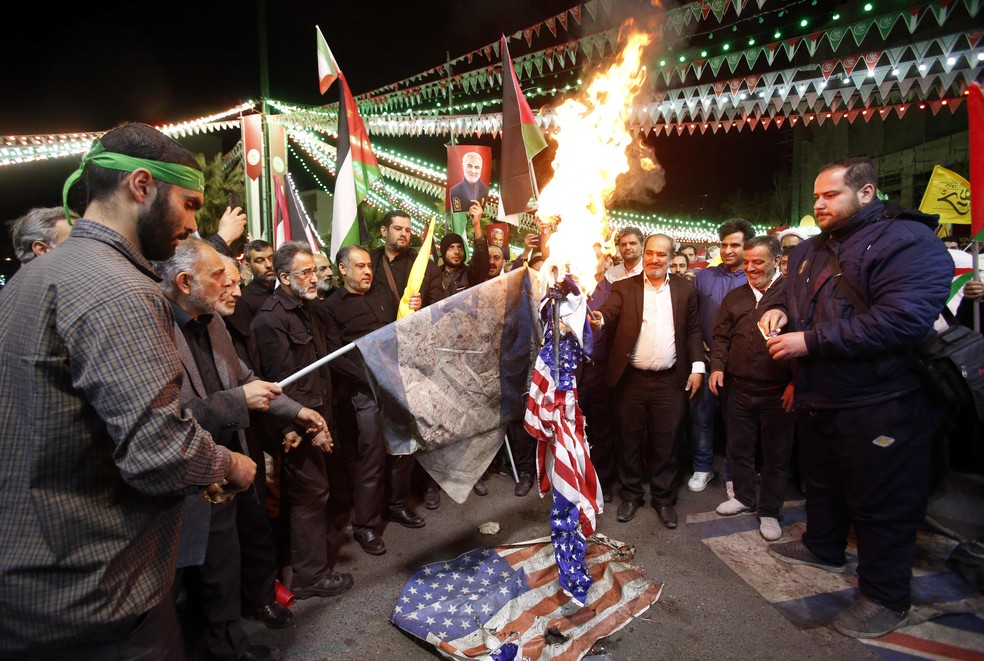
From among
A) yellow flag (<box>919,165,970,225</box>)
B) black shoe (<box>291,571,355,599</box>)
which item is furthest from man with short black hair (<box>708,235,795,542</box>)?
black shoe (<box>291,571,355,599</box>)

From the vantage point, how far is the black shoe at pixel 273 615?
11.6ft

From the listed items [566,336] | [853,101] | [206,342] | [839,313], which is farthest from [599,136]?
[853,101]

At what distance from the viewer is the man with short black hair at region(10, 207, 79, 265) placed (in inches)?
142

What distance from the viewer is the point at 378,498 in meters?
4.78

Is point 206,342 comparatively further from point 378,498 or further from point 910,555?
point 910,555

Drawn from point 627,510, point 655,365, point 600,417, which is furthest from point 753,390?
point 627,510

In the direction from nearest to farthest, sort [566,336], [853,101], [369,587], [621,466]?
[566,336] < [369,587] < [621,466] < [853,101]

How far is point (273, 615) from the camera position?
11.6ft

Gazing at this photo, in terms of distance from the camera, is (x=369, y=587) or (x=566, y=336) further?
(x=369, y=587)

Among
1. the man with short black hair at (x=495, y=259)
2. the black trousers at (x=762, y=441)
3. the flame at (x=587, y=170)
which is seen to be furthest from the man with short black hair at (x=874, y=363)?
the man with short black hair at (x=495, y=259)

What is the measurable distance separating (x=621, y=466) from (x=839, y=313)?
261cm

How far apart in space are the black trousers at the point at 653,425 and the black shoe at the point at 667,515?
5 cm

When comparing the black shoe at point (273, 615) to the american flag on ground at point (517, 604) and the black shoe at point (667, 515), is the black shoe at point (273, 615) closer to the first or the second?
the american flag on ground at point (517, 604)

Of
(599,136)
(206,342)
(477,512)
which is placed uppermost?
(599,136)
